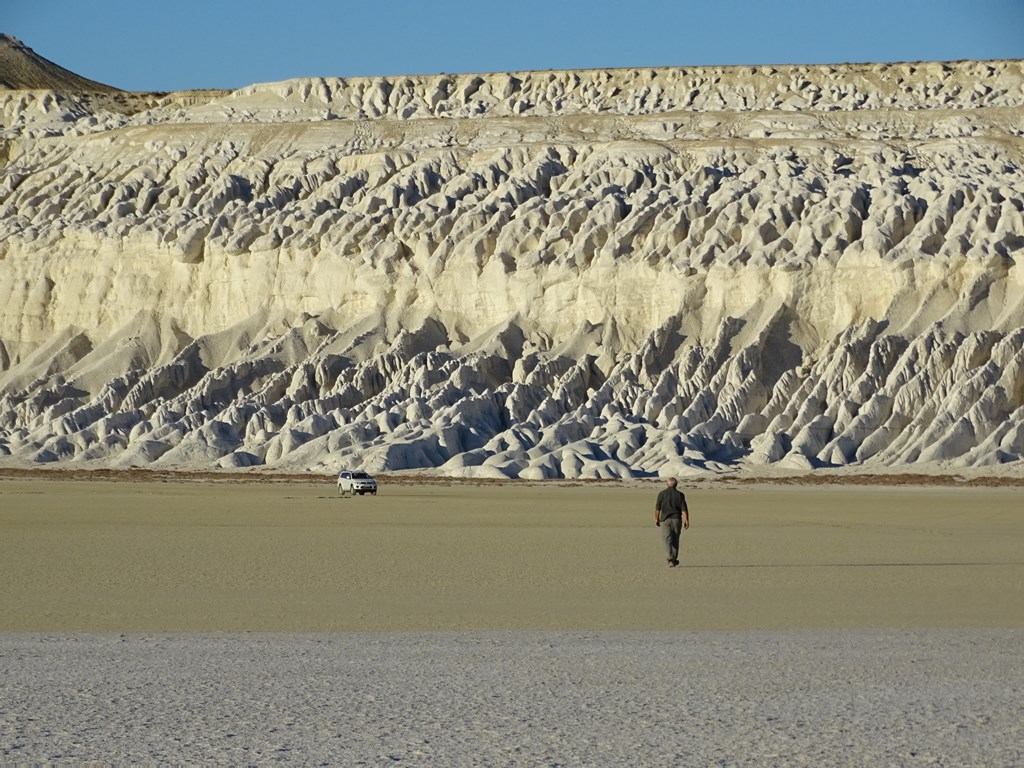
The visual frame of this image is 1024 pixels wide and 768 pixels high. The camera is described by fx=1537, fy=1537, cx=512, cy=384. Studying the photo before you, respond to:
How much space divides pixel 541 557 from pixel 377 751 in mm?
12204

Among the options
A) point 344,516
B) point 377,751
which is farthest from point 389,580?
point 344,516

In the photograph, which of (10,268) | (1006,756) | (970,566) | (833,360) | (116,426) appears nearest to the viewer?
(1006,756)

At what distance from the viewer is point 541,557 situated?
20.5 metres

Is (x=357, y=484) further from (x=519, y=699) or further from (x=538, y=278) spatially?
(x=519, y=699)

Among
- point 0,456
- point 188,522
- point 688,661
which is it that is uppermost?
point 0,456

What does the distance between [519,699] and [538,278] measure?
156 feet

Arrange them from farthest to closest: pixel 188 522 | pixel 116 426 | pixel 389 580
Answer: pixel 116 426 → pixel 188 522 → pixel 389 580

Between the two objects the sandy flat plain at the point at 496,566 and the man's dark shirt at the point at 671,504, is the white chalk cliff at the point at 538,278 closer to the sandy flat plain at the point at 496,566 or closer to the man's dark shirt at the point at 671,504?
the sandy flat plain at the point at 496,566

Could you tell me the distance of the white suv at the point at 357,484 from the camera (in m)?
38.0

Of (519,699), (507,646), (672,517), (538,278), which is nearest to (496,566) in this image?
(672,517)

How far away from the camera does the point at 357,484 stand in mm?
38031

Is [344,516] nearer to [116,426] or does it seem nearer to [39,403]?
[116,426]

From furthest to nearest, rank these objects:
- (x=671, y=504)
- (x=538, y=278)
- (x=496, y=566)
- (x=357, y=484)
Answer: (x=538, y=278), (x=357, y=484), (x=496, y=566), (x=671, y=504)

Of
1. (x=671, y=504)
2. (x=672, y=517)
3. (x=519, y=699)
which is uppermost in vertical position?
(x=671, y=504)
